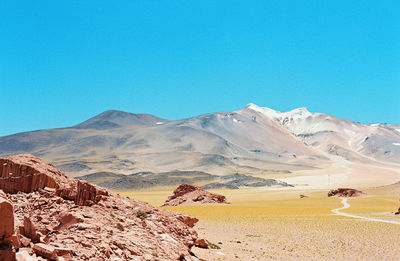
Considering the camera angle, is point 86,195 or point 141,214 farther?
point 141,214

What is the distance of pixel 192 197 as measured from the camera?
160 ft

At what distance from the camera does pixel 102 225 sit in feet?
38.8

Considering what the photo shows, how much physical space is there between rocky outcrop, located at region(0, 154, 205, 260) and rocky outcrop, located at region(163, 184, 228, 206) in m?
31.5

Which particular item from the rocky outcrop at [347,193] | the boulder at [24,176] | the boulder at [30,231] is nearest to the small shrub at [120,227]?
the boulder at [30,231]

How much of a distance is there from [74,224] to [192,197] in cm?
3790

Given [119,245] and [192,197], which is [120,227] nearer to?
[119,245]

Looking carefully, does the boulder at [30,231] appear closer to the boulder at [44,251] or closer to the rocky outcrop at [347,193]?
the boulder at [44,251]

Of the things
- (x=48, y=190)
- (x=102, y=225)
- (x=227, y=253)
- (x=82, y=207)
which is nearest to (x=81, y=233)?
(x=102, y=225)

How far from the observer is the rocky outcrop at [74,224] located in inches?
342

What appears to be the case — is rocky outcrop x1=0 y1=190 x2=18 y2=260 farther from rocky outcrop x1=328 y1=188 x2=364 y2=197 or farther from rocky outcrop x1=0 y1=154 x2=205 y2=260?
rocky outcrop x1=328 y1=188 x2=364 y2=197

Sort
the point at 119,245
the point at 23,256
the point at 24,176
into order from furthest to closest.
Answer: the point at 24,176, the point at 119,245, the point at 23,256

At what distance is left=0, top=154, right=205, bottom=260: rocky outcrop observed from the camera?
342 inches

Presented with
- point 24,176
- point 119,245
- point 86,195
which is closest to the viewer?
point 119,245

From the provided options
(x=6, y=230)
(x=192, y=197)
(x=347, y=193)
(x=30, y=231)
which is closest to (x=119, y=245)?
(x=30, y=231)
